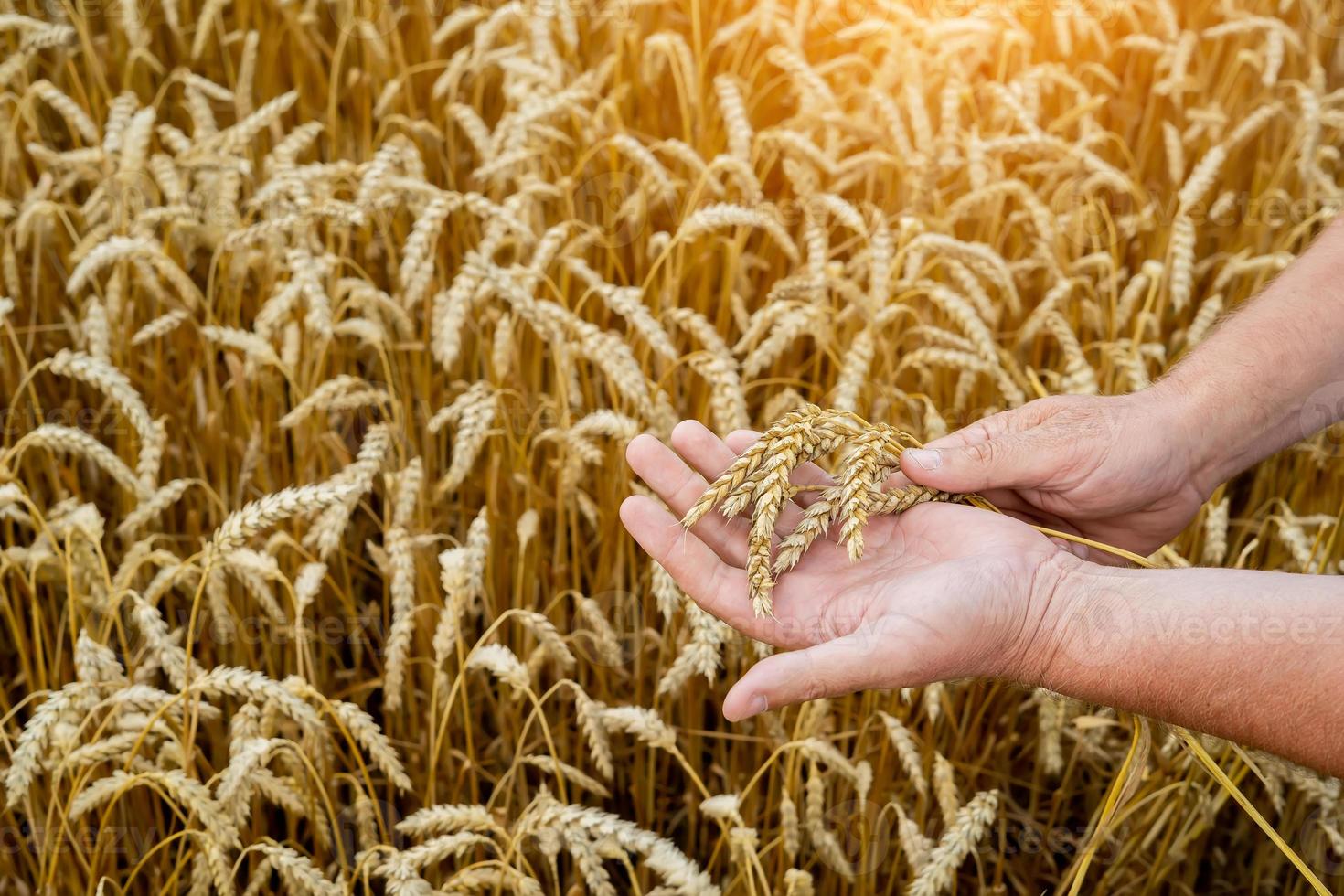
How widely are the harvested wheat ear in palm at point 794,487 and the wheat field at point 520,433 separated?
8.6 inches

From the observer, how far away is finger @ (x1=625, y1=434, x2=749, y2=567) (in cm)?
118

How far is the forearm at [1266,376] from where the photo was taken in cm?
138

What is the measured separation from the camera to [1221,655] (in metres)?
0.96

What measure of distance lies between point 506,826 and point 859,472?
73cm

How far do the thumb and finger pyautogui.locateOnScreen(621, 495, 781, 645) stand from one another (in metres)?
0.24

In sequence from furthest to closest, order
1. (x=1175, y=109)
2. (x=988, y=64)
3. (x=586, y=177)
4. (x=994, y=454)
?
(x=988, y=64) < (x=1175, y=109) < (x=586, y=177) < (x=994, y=454)

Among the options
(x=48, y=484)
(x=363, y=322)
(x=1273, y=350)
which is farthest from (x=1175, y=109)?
(x=48, y=484)

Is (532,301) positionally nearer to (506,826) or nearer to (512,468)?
(512,468)

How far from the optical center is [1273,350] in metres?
1.41
